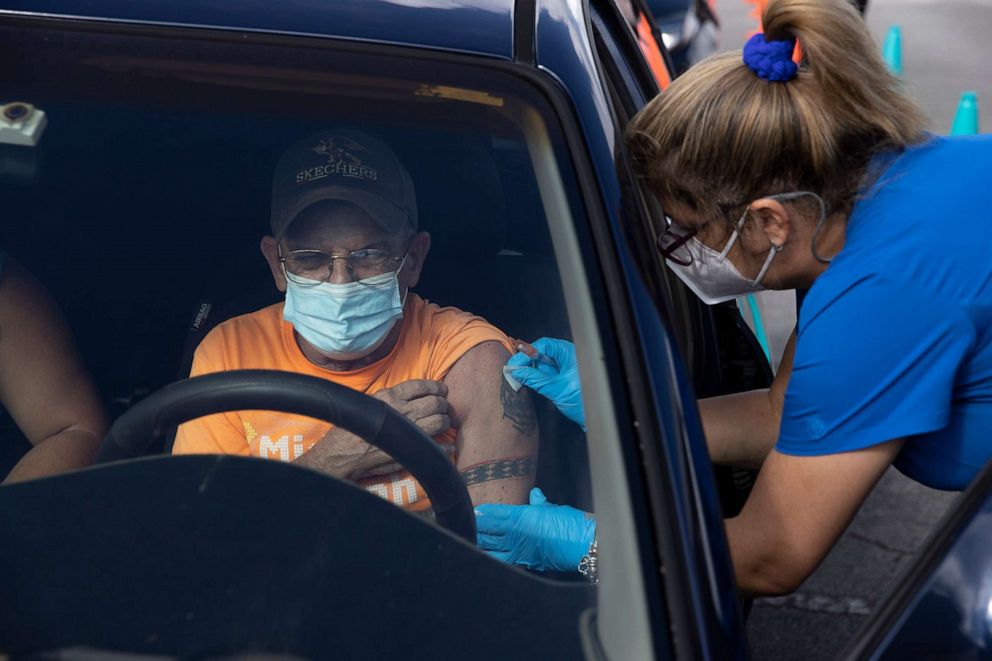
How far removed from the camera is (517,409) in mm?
1531

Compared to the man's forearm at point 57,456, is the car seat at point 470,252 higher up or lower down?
higher up

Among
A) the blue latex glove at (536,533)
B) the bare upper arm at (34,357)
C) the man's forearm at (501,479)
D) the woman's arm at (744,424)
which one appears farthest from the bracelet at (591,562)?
the woman's arm at (744,424)

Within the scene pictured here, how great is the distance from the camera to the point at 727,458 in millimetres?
2172

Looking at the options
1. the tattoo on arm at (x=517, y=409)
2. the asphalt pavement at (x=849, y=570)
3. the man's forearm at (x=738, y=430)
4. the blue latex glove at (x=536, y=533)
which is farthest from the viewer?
the asphalt pavement at (x=849, y=570)

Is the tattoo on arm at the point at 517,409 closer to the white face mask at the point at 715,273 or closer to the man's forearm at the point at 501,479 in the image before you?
the man's forearm at the point at 501,479

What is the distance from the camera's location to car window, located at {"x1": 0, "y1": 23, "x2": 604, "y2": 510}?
157cm

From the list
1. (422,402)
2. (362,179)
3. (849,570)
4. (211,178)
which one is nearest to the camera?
(422,402)

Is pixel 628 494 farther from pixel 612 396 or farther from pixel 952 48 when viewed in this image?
pixel 952 48

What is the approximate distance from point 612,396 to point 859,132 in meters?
0.64

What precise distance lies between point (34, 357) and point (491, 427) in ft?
2.13

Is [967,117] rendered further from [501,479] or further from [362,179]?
[501,479]

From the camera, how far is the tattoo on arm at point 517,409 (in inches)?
59.2

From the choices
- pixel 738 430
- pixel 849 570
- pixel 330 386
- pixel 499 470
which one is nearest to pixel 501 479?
pixel 499 470

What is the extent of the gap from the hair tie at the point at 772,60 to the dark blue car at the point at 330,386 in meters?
0.21
